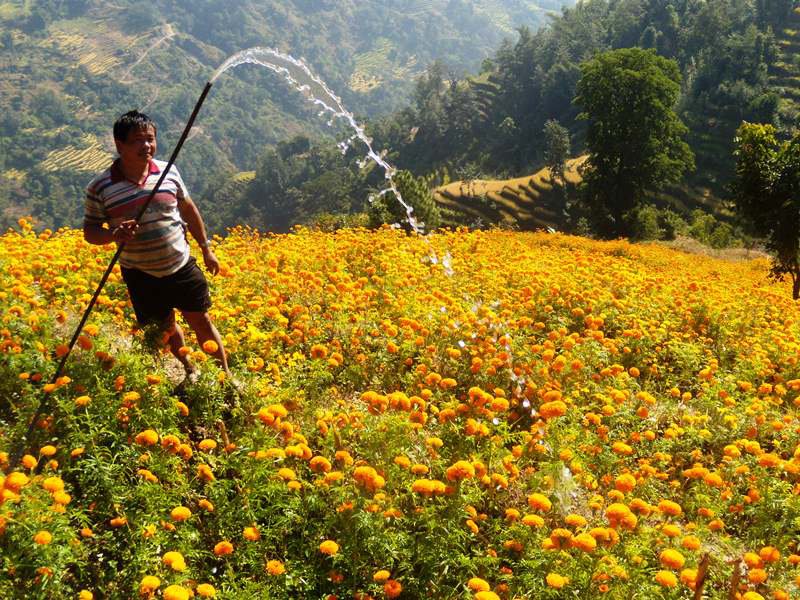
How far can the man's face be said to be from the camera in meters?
3.37

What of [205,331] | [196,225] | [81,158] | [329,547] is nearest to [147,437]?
[329,547]

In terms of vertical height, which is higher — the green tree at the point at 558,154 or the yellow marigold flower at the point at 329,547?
the yellow marigold flower at the point at 329,547

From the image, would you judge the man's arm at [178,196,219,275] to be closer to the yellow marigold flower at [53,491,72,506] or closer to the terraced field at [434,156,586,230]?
the yellow marigold flower at [53,491,72,506]

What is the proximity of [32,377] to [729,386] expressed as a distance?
5.36 metres

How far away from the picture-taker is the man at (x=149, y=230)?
343cm

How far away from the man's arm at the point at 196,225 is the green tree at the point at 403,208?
1145 cm

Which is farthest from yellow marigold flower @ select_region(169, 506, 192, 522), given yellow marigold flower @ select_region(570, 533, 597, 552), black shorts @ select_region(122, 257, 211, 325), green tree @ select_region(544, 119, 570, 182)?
green tree @ select_region(544, 119, 570, 182)

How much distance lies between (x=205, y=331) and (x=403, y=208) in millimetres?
21770

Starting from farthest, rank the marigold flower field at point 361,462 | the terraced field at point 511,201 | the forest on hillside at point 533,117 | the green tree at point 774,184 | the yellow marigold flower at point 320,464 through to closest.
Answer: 1. the forest on hillside at point 533,117
2. the terraced field at point 511,201
3. the green tree at point 774,184
4. the yellow marigold flower at point 320,464
5. the marigold flower field at point 361,462

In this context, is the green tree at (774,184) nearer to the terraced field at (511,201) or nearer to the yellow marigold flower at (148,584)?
the yellow marigold flower at (148,584)

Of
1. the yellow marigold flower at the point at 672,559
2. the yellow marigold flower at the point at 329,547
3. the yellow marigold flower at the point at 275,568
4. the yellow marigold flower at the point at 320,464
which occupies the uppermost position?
the yellow marigold flower at the point at 672,559

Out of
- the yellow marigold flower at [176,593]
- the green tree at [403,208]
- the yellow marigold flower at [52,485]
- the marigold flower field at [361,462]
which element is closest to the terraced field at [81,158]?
the green tree at [403,208]

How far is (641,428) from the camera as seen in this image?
4.66 meters

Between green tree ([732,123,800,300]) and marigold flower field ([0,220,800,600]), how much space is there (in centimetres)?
928
